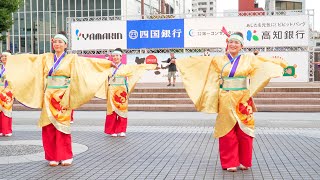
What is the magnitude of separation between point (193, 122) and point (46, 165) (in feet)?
23.8

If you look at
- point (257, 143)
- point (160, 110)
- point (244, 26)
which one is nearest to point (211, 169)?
point (257, 143)

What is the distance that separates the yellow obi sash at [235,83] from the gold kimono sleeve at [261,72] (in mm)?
125

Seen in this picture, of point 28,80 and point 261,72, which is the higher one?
point 261,72

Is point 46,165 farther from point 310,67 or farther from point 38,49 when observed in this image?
point 38,49

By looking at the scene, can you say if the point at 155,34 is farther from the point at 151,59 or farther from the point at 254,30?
the point at 254,30

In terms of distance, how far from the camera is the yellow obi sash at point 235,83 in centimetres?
→ 758

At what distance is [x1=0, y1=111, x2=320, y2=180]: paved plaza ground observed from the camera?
23.8 feet

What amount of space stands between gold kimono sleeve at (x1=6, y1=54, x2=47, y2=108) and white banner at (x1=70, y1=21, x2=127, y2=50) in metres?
17.6

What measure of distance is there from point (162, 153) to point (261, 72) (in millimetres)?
2447

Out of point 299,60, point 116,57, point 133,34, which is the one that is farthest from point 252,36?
point 116,57

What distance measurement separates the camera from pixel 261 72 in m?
7.64

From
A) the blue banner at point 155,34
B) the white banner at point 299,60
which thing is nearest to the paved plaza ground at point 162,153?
the white banner at point 299,60

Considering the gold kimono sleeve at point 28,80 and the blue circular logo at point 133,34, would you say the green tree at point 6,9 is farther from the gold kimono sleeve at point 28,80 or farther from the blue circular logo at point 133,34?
the gold kimono sleeve at point 28,80

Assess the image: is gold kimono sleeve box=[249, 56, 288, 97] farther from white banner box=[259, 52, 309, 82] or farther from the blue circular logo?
the blue circular logo
